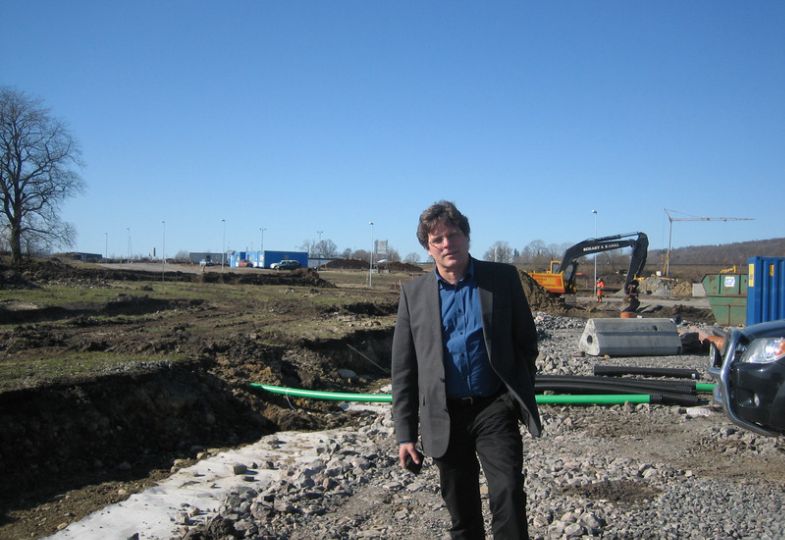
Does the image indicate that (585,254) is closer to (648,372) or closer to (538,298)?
(538,298)

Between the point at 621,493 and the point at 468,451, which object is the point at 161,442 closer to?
the point at 621,493

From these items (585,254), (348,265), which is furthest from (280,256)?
(585,254)

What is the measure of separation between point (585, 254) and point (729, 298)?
1080cm

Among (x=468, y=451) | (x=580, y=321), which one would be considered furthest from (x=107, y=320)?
(x=468, y=451)

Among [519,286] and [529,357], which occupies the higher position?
[519,286]

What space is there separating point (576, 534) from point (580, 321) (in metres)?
20.9

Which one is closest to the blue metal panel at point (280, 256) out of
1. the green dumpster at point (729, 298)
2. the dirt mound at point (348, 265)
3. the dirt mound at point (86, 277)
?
the dirt mound at point (348, 265)

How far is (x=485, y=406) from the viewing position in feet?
11.4

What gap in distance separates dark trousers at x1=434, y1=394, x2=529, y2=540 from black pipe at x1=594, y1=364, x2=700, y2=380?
8152 millimetres

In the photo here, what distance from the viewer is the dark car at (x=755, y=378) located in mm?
4992

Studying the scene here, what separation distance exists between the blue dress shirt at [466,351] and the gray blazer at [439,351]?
44 millimetres

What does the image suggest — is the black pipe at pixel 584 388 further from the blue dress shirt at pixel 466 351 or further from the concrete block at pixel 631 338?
the blue dress shirt at pixel 466 351

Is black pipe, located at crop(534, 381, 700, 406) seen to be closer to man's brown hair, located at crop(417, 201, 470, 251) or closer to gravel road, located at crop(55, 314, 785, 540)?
gravel road, located at crop(55, 314, 785, 540)

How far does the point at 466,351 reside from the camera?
137 inches
